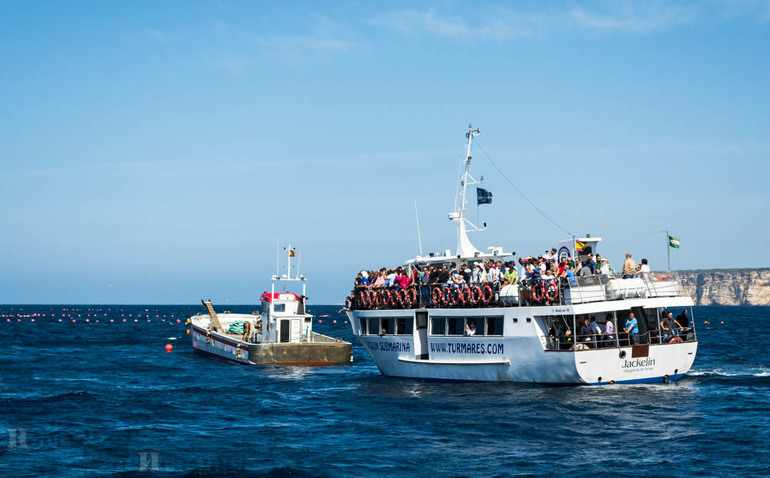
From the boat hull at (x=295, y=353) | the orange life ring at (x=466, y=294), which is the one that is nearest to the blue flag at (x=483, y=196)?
the orange life ring at (x=466, y=294)

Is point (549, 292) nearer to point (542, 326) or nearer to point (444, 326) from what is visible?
point (542, 326)

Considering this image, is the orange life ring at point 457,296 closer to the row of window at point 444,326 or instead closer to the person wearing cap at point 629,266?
the row of window at point 444,326

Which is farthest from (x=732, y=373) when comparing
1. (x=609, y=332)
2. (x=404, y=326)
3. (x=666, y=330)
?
(x=404, y=326)

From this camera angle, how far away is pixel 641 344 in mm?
30969

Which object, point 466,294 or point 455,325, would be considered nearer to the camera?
point 466,294

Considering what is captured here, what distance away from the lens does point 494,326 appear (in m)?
32.9

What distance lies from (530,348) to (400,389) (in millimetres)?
6224

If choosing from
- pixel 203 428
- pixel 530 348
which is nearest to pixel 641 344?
pixel 530 348

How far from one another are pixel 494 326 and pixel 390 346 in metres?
6.30

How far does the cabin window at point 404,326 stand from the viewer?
119ft

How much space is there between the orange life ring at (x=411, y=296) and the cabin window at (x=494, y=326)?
4088mm

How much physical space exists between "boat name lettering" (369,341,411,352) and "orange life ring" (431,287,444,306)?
8.80 feet

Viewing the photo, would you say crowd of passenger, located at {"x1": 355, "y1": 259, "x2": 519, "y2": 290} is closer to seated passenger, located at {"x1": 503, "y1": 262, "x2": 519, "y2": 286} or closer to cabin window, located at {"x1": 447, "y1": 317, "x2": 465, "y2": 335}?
seated passenger, located at {"x1": 503, "y1": 262, "x2": 519, "y2": 286}

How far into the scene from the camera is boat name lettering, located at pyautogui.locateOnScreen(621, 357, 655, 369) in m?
30.3
